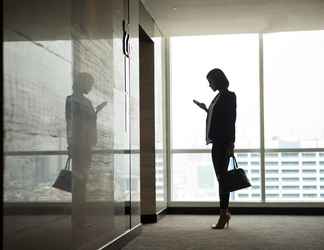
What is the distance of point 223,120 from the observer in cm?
609

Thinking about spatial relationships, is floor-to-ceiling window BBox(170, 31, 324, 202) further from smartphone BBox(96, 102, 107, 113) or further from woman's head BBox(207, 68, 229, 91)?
smartphone BBox(96, 102, 107, 113)

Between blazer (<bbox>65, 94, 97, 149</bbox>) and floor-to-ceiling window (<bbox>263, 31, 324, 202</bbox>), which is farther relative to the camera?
floor-to-ceiling window (<bbox>263, 31, 324, 202</bbox>)

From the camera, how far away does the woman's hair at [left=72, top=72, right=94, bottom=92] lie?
3.45 metres

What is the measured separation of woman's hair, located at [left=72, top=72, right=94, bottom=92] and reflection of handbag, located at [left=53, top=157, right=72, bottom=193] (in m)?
0.46

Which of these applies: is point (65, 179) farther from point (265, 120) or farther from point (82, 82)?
point (265, 120)

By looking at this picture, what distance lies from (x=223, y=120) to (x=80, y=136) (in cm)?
278

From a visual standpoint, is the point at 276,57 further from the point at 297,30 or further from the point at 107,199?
the point at 107,199

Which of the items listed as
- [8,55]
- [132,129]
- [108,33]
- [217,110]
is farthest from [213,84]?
[8,55]

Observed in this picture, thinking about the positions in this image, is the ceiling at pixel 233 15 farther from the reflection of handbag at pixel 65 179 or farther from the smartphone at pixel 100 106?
the reflection of handbag at pixel 65 179

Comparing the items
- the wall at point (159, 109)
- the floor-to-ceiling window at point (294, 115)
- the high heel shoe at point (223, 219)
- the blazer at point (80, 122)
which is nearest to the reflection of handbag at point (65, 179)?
the blazer at point (80, 122)

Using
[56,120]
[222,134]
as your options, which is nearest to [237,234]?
[222,134]

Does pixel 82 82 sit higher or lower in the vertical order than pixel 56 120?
higher

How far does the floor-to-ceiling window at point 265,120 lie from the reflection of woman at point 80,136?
4952 millimetres

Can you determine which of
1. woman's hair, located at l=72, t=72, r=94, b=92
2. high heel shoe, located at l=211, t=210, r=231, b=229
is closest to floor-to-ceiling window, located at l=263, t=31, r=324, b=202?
high heel shoe, located at l=211, t=210, r=231, b=229
